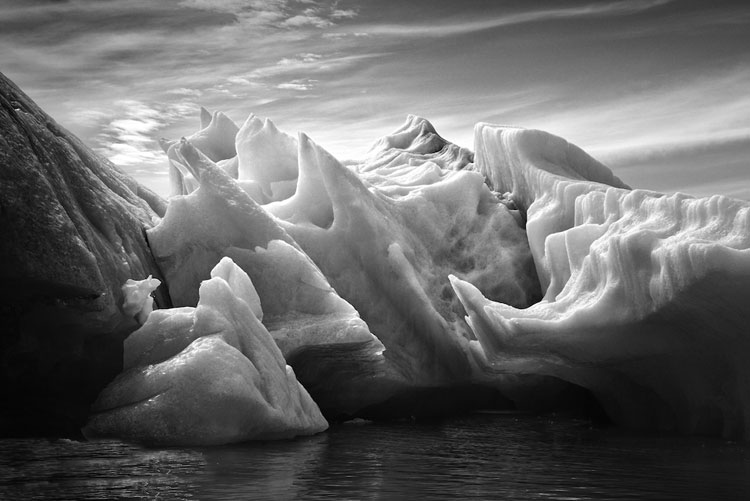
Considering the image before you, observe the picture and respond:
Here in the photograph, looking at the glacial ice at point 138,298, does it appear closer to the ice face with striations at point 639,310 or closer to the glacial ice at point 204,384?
the glacial ice at point 204,384

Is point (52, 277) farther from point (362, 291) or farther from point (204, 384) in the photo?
point (362, 291)

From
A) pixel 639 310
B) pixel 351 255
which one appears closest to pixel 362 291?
pixel 351 255

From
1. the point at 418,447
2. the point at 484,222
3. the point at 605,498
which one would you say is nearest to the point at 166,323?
the point at 418,447

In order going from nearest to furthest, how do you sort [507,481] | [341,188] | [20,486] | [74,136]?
[20,486], [507,481], [74,136], [341,188]

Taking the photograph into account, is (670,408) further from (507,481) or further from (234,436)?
(234,436)

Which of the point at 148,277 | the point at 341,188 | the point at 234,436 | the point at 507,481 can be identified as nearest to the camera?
the point at 507,481

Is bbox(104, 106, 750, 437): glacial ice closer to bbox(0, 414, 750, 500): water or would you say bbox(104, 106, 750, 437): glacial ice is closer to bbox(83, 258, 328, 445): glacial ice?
bbox(83, 258, 328, 445): glacial ice

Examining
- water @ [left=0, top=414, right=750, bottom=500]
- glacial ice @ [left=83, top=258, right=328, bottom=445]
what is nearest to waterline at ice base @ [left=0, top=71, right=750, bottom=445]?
glacial ice @ [left=83, top=258, right=328, bottom=445]
